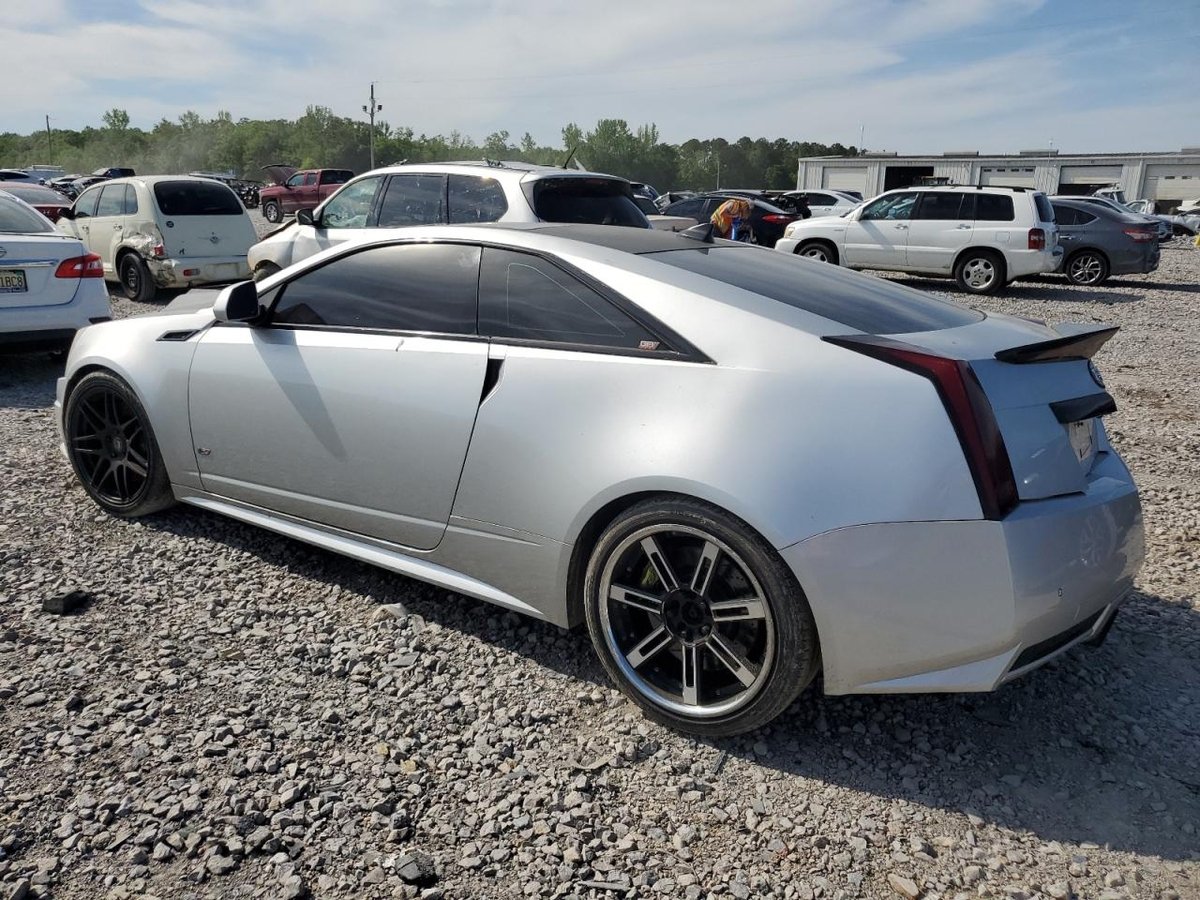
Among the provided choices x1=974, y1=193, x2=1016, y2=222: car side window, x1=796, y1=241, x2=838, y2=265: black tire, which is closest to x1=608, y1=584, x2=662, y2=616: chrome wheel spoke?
x1=974, y1=193, x2=1016, y2=222: car side window

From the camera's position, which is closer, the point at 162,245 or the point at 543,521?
the point at 543,521

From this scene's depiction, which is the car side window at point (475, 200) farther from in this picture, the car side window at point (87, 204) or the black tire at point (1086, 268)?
the black tire at point (1086, 268)

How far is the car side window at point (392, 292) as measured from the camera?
11.0 feet

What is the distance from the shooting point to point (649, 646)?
9.43ft

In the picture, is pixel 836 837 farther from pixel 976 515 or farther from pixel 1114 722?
pixel 1114 722

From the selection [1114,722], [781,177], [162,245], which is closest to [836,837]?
[1114,722]

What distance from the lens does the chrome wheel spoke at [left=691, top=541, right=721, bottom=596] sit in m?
2.66

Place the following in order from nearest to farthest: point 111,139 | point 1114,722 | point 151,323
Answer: point 1114,722 → point 151,323 → point 111,139

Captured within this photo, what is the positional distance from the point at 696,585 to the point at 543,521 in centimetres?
57

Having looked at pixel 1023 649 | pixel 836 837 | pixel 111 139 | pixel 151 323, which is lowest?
pixel 836 837

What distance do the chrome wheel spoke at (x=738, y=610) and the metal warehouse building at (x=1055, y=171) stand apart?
58.9 meters

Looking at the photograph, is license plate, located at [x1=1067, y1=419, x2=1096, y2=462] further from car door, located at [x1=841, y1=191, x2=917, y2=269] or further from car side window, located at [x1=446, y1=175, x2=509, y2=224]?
car door, located at [x1=841, y1=191, x2=917, y2=269]

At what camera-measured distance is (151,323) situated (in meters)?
4.36

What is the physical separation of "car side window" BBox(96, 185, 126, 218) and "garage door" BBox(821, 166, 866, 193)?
2197 inches
